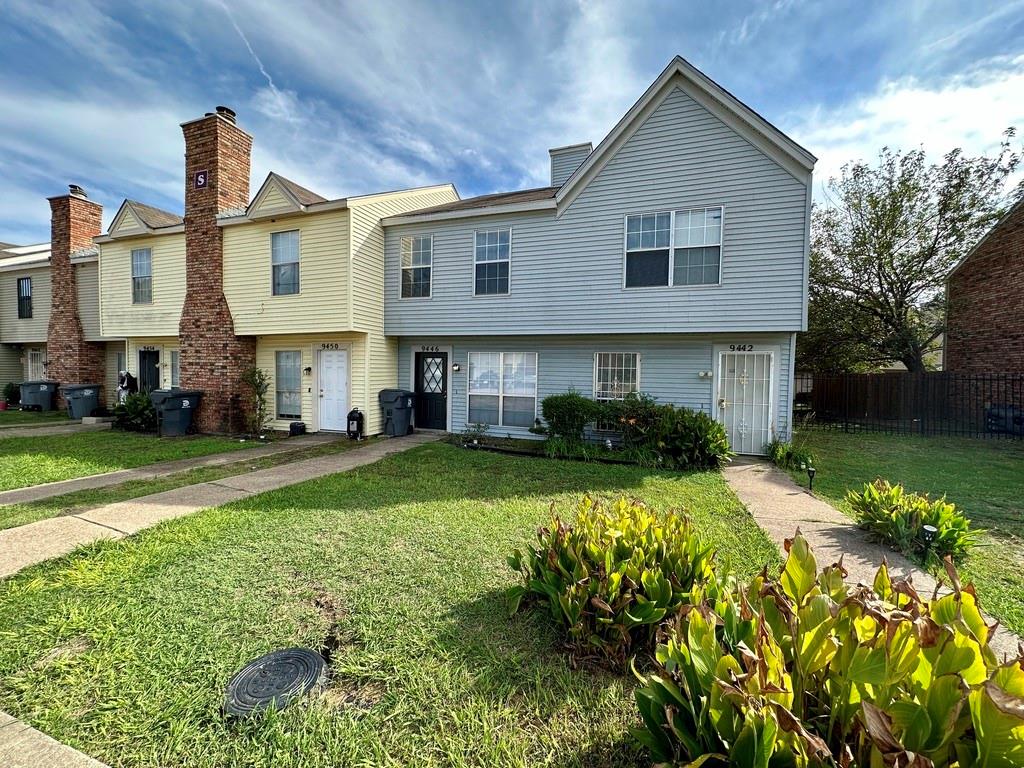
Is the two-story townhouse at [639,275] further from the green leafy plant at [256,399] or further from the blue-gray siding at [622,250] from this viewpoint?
the green leafy plant at [256,399]

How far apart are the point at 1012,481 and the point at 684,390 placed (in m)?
5.35

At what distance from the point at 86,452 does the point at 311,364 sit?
491 centimetres

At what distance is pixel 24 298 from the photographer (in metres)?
18.0

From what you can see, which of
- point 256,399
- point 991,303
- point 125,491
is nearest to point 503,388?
point 256,399

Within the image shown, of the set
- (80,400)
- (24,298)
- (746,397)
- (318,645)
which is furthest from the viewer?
(24,298)

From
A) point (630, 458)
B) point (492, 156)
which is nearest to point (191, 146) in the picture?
point (492, 156)

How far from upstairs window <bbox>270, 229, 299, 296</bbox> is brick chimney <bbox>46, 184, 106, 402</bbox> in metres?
10.7

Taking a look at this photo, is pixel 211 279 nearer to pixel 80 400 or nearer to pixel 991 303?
pixel 80 400

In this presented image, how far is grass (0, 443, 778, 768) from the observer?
208 centimetres

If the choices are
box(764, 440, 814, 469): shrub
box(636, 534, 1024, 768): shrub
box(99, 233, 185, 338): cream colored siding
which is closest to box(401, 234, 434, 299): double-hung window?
box(99, 233, 185, 338): cream colored siding

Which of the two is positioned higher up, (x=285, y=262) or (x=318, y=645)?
(x=285, y=262)

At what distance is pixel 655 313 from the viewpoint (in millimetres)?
9375

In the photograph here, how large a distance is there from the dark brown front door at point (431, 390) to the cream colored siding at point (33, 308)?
17.2m

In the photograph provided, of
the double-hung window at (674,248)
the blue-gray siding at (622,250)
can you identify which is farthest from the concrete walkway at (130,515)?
the double-hung window at (674,248)
